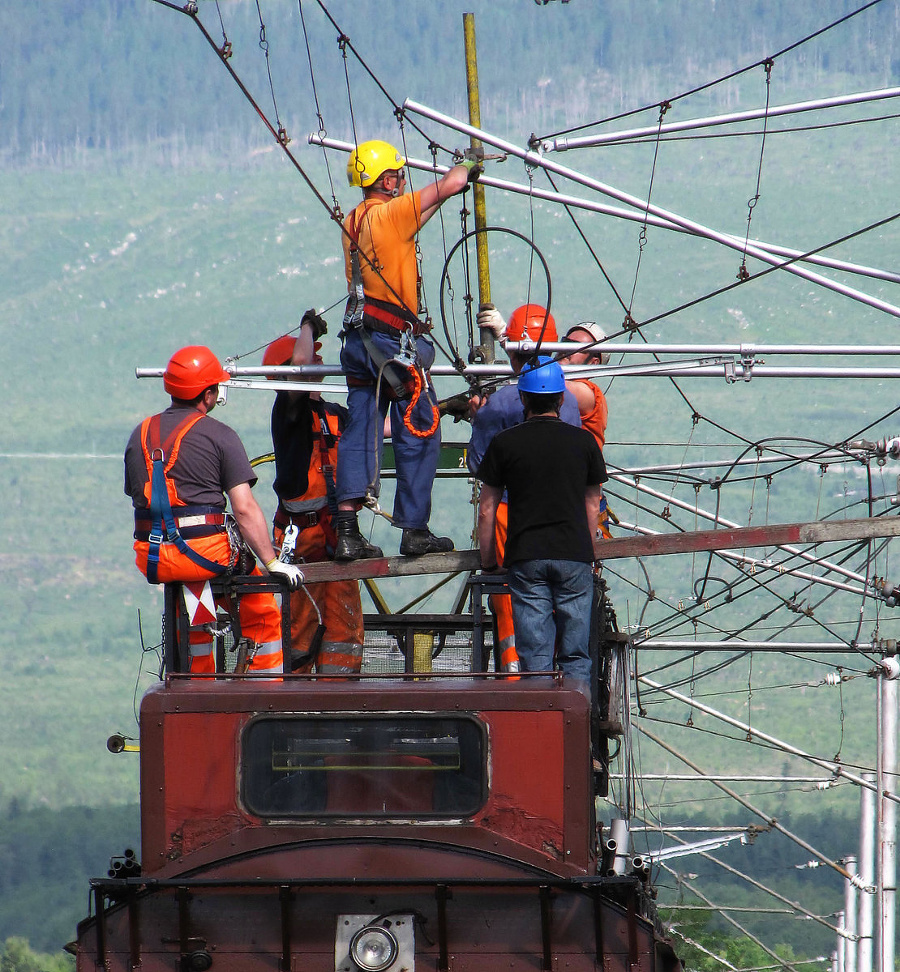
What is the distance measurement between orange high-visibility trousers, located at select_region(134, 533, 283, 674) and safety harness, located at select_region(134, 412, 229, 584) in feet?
0.10

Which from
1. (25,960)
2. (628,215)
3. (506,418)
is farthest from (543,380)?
(25,960)

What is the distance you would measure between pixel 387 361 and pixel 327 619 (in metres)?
1.92

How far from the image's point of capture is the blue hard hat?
364 inches

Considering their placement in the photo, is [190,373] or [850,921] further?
[850,921]

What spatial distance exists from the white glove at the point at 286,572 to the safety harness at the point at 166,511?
0.31 meters

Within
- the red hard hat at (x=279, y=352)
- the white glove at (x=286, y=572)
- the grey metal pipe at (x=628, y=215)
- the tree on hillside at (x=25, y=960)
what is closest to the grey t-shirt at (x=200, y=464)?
the white glove at (x=286, y=572)

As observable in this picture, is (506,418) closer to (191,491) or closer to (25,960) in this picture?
(191,491)

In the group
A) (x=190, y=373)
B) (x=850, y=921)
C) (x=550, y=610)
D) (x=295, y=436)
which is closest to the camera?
(x=550, y=610)

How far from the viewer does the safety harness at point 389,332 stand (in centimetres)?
1058

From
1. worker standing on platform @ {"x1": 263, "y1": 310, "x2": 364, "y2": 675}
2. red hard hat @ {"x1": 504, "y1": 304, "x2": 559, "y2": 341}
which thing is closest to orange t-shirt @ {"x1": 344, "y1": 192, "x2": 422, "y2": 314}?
red hard hat @ {"x1": 504, "y1": 304, "x2": 559, "y2": 341}

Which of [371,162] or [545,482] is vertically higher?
[371,162]

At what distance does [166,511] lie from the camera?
9.12 metres

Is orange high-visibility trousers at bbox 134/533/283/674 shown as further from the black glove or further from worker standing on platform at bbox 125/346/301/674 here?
the black glove

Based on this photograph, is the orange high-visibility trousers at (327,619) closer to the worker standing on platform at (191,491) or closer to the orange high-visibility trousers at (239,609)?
the orange high-visibility trousers at (239,609)
